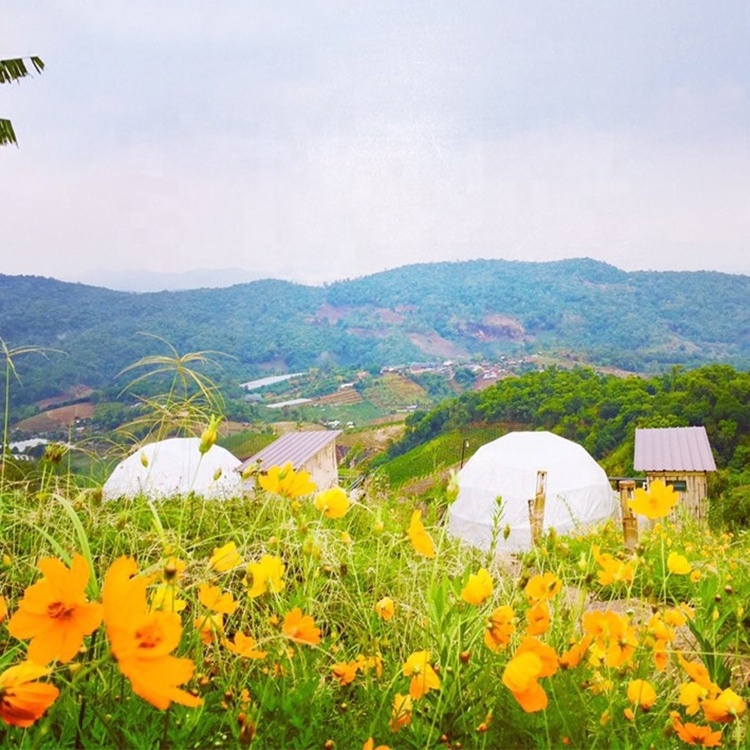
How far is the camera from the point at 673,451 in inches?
533

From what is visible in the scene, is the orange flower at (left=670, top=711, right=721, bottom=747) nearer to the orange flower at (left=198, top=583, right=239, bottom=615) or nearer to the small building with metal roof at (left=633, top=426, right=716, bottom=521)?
the orange flower at (left=198, top=583, right=239, bottom=615)

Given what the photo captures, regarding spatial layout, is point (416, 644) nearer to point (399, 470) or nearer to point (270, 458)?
point (270, 458)

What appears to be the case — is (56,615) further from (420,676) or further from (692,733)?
(692,733)

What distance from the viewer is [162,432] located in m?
1.78

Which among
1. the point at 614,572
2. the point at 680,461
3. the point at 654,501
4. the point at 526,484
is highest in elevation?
the point at 654,501

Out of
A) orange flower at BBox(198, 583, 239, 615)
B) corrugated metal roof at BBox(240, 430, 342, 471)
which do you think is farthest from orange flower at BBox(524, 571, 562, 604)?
corrugated metal roof at BBox(240, 430, 342, 471)

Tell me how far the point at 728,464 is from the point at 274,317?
85057 mm

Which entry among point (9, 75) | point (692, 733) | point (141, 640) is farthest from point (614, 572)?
point (9, 75)

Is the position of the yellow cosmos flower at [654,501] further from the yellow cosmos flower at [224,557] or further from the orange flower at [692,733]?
the yellow cosmos flower at [224,557]

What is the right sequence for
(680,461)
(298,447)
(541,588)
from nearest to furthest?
(541,588)
(680,461)
(298,447)

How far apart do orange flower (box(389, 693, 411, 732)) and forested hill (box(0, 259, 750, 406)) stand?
208 feet

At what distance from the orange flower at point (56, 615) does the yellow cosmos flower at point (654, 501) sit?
2.68 feet

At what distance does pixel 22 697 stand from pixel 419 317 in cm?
10898

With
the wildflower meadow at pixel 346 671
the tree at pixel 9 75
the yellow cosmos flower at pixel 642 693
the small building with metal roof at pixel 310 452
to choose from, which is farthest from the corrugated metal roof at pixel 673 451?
the yellow cosmos flower at pixel 642 693
